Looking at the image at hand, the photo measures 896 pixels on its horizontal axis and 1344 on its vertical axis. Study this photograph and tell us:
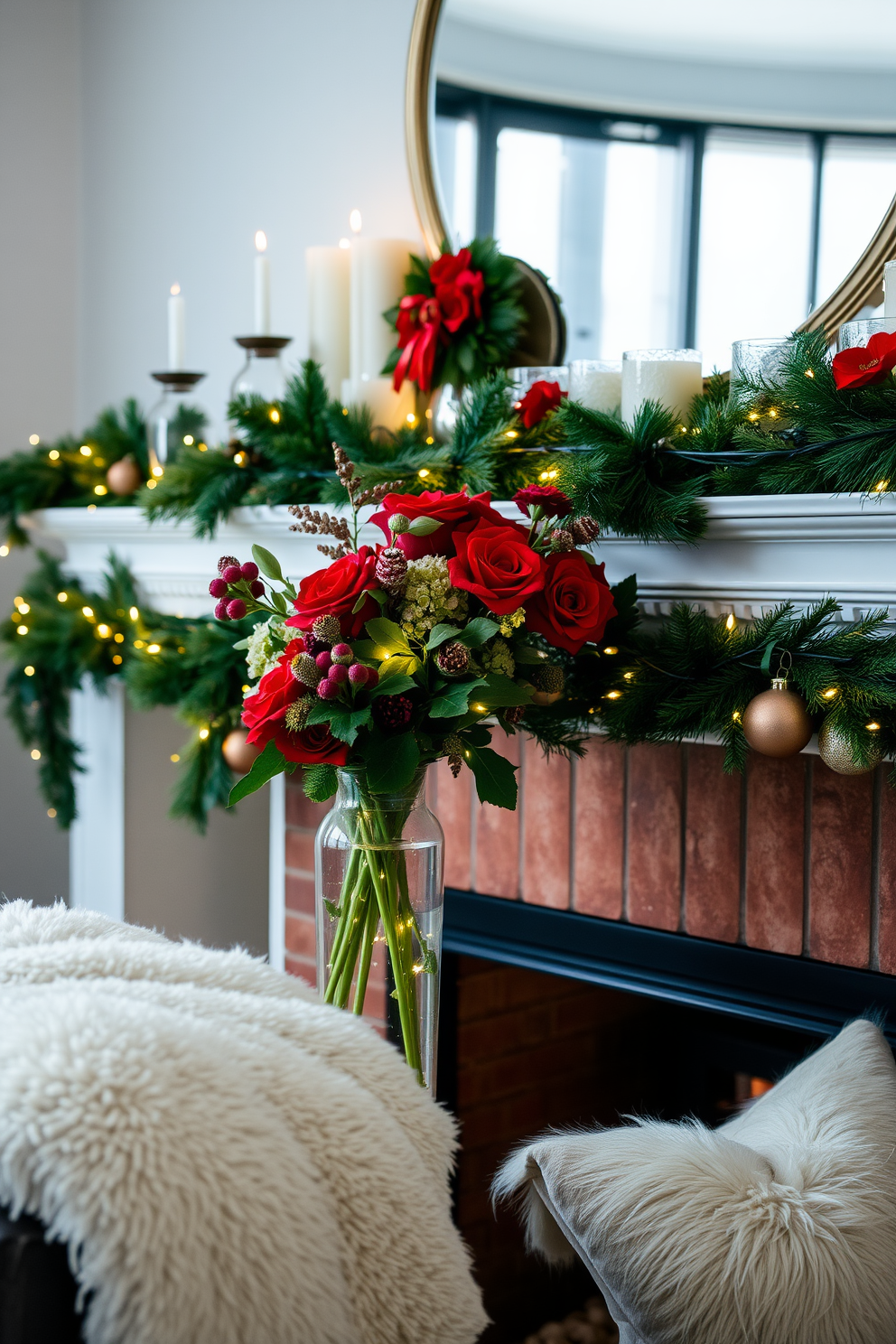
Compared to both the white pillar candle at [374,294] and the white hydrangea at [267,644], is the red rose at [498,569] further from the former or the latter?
the white pillar candle at [374,294]

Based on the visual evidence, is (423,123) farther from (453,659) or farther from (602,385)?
(453,659)

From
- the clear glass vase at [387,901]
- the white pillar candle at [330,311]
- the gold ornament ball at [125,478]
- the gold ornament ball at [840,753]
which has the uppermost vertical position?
the white pillar candle at [330,311]

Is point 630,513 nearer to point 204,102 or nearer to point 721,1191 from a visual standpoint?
point 721,1191

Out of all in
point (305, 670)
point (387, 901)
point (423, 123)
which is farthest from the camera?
point (423, 123)

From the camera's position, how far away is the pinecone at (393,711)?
0.92 m

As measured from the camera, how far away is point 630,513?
107 centimetres

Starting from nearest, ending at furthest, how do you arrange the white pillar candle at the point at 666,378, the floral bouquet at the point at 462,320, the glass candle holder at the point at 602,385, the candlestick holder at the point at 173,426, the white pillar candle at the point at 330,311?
the white pillar candle at the point at 666,378 < the glass candle holder at the point at 602,385 < the floral bouquet at the point at 462,320 < the white pillar candle at the point at 330,311 < the candlestick holder at the point at 173,426

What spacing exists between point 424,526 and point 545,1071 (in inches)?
41.9

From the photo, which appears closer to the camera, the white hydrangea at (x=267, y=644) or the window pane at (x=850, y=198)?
the white hydrangea at (x=267, y=644)

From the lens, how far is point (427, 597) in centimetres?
92

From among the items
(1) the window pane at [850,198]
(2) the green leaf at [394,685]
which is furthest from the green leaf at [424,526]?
(1) the window pane at [850,198]

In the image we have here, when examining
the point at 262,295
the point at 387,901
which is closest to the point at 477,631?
the point at 387,901

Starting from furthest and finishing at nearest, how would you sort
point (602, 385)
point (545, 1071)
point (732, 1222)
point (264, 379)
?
point (264, 379) → point (545, 1071) → point (602, 385) → point (732, 1222)

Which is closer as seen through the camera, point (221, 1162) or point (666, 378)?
point (221, 1162)
